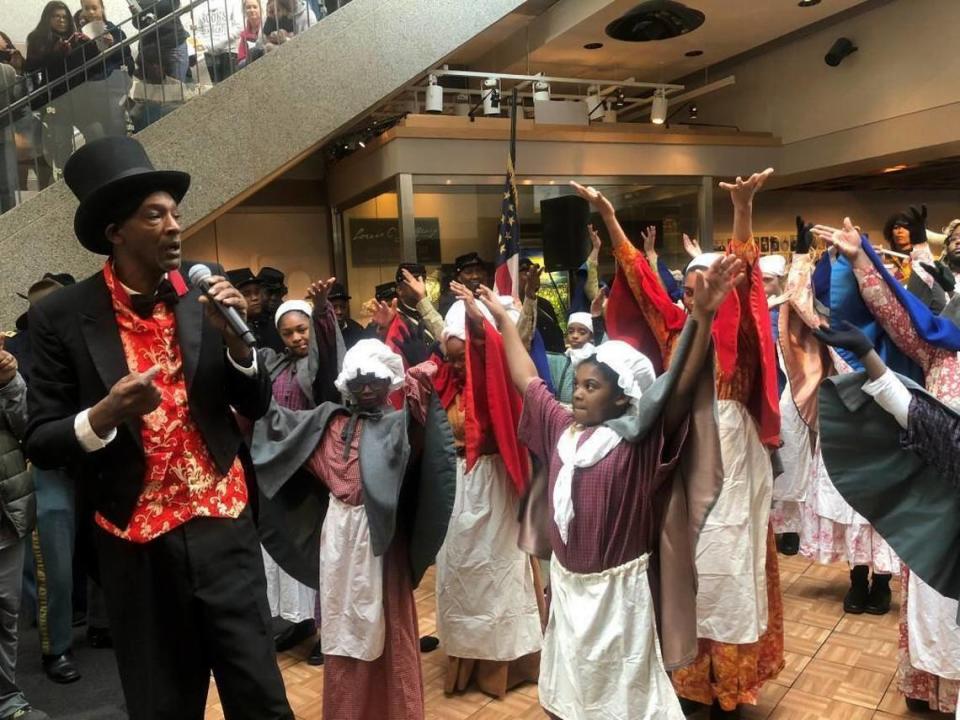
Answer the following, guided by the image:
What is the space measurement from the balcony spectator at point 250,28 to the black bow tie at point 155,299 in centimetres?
590

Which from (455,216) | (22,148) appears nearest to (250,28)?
(22,148)

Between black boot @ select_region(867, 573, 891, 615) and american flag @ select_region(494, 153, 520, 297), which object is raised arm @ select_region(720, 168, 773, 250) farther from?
black boot @ select_region(867, 573, 891, 615)

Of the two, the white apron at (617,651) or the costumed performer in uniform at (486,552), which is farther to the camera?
the costumed performer in uniform at (486,552)

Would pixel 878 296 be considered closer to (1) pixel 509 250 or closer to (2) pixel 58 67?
(1) pixel 509 250

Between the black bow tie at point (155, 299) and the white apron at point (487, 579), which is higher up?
the black bow tie at point (155, 299)

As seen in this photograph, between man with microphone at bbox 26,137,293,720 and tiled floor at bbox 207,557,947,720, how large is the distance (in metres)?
1.61

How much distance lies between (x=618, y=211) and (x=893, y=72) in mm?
3724

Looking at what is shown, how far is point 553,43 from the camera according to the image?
962 centimetres

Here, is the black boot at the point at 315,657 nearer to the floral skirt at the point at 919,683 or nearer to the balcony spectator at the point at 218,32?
the floral skirt at the point at 919,683

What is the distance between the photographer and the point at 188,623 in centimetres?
179

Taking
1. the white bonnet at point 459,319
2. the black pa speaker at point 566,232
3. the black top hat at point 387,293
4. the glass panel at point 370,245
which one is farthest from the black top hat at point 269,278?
the glass panel at point 370,245

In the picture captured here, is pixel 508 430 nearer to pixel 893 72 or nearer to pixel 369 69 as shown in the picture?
pixel 369 69

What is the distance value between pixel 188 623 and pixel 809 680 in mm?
2716

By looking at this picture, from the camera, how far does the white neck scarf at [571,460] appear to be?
2.34 m
